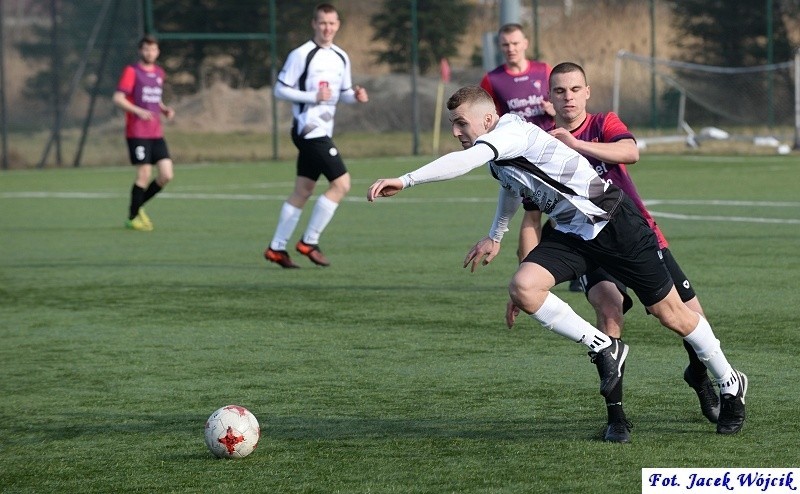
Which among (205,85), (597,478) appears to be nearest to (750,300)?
(597,478)

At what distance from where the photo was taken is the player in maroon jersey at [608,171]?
6.04 metres

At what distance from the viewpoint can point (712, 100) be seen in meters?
31.2

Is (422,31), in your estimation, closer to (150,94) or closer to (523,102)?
(150,94)

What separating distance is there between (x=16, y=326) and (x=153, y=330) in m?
1.09

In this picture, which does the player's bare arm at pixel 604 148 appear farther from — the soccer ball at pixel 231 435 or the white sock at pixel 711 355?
the soccer ball at pixel 231 435

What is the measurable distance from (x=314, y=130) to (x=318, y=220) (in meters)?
0.84

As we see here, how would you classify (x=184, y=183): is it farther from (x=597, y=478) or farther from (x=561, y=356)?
(x=597, y=478)

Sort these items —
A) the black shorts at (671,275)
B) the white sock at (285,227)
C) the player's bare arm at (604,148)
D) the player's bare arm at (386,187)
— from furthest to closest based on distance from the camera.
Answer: the white sock at (285,227) < the black shorts at (671,275) < the player's bare arm at (604,148) < the player's bare arm at (386,187)

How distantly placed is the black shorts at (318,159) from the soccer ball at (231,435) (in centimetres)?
678

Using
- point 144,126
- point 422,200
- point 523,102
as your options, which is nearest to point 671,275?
point 523,102

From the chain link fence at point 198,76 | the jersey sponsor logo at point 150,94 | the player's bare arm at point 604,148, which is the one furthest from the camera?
the chain link fence at point 198,76

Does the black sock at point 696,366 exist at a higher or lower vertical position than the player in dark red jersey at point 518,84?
lower

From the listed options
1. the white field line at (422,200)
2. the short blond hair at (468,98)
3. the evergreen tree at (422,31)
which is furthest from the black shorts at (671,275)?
the evergreen tree at (422,31)

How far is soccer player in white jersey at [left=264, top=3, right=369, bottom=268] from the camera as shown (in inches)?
479
